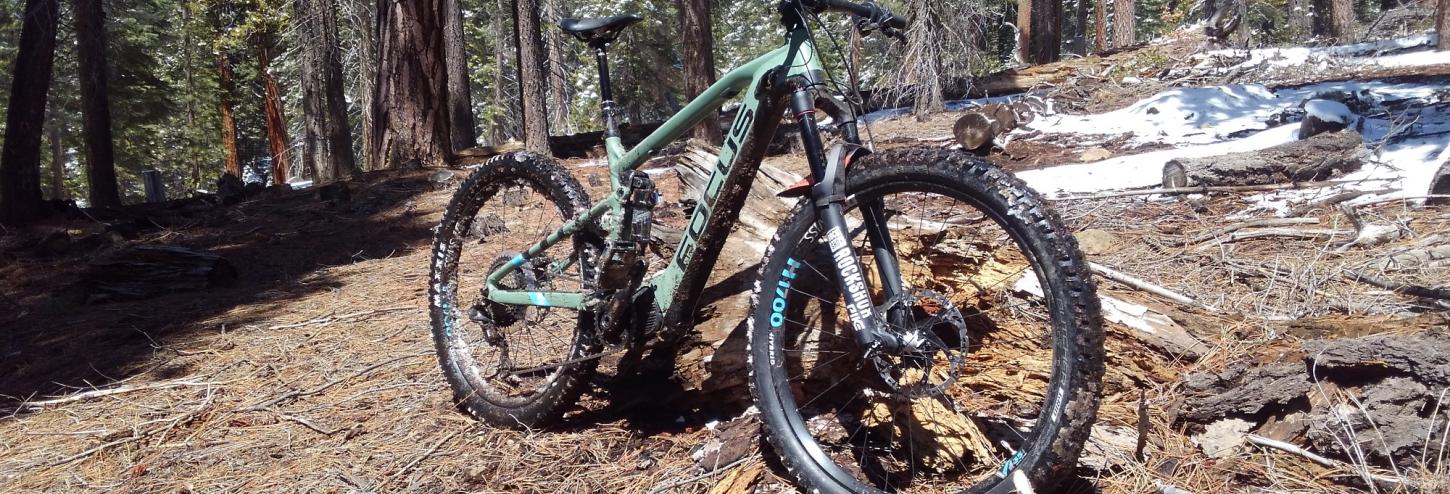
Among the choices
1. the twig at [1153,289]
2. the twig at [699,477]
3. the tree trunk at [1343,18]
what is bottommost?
the twig at [699,477]

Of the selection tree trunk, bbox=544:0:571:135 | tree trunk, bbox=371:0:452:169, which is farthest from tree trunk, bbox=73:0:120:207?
tree trunk, bbox=544:0:571:135

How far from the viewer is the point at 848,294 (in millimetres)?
2498

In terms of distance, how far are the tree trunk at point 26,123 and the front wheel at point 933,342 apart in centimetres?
1003

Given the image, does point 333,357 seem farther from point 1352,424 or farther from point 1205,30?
point 1205,30

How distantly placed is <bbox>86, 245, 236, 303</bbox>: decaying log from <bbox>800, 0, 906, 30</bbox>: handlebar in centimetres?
566

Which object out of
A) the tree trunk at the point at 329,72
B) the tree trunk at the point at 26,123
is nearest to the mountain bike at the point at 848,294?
the tree trunk at the point at 26,123

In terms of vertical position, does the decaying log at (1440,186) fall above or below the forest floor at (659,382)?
above

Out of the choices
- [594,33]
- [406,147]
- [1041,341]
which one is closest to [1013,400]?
[1041,341]

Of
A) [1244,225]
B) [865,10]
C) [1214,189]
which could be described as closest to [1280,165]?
[1214,189]

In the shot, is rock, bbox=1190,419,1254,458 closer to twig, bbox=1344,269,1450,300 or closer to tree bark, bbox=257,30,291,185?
twig, bbox=1344,269,1450,300

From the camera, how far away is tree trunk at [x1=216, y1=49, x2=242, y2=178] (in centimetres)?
2680

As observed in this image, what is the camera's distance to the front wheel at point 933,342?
212 centimetres

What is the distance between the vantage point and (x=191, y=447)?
140 inches

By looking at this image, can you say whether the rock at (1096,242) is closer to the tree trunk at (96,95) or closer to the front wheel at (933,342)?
the front wheel at (933,342)
